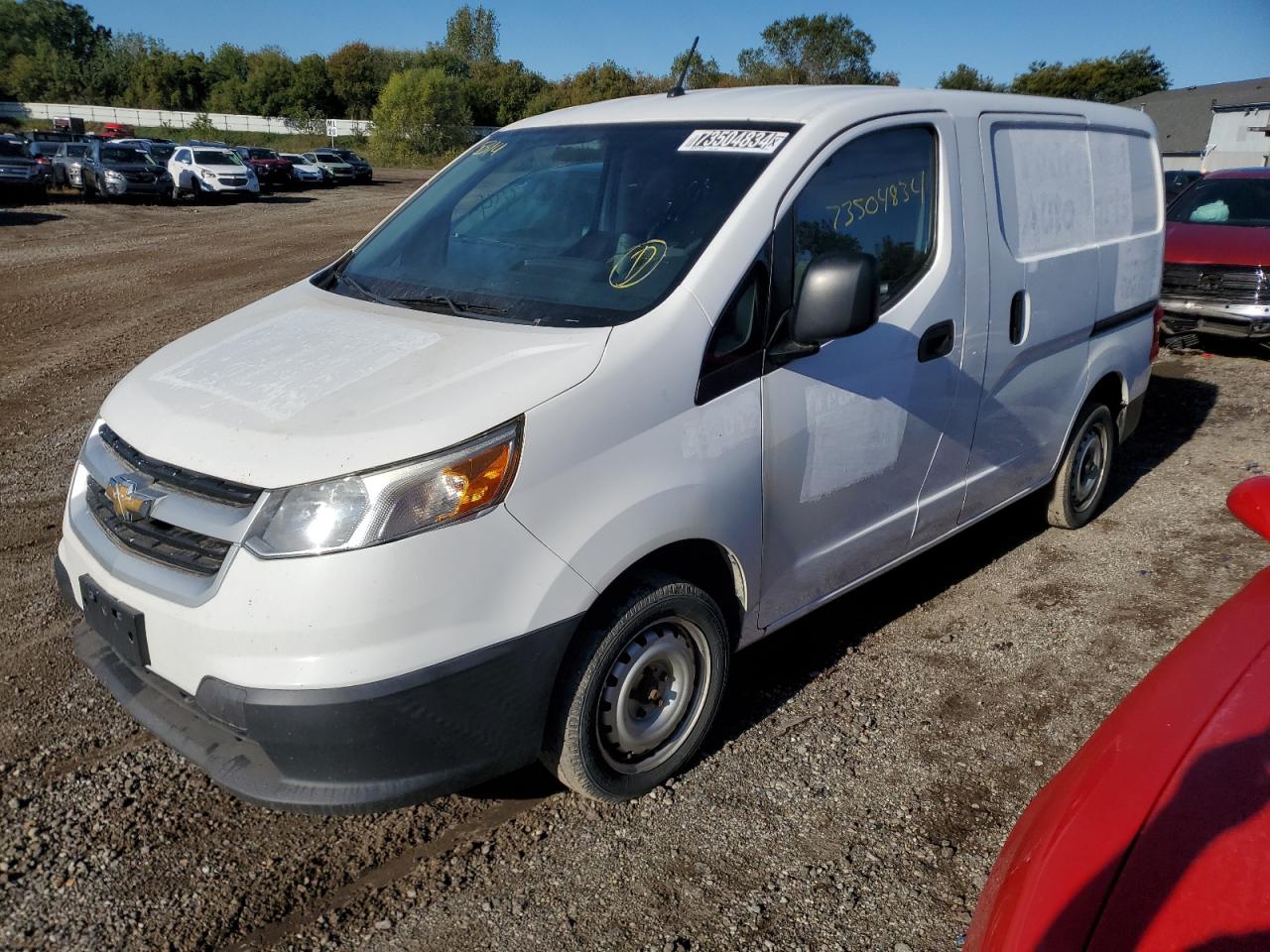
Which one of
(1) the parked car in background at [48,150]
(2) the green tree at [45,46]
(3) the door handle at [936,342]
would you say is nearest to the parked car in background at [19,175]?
(1) the parked car in background at [48,150]

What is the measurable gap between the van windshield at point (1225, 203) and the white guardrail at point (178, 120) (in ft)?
197

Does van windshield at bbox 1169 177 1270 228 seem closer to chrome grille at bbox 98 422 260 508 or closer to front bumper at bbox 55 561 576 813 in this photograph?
front bumper at bbox 55 561 576 813

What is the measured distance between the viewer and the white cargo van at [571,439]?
7.80 ft

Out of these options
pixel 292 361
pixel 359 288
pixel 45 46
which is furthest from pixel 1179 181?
pixel 45 46

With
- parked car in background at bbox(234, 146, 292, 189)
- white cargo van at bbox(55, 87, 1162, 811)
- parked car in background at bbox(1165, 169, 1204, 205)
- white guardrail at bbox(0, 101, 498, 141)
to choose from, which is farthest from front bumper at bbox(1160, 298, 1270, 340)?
white guardrail at bbox(0, 101, 498, 141)

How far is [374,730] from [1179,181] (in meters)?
14.3

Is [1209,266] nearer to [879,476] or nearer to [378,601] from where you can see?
[879,476]

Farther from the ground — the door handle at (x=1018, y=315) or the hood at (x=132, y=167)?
the hood at (x=132, y=167)

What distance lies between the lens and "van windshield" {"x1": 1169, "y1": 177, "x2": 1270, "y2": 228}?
10.1 m

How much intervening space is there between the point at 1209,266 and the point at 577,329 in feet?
28.7

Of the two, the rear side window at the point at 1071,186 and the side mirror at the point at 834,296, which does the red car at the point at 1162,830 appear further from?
the rear side window at the point at 1071,186

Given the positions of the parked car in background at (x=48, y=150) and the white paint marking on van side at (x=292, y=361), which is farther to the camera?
the parked car in background at (x=48, y=150)

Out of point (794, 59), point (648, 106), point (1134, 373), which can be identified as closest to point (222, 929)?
point (648, 106)

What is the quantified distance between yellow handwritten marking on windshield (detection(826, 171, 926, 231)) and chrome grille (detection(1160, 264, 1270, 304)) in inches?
258
